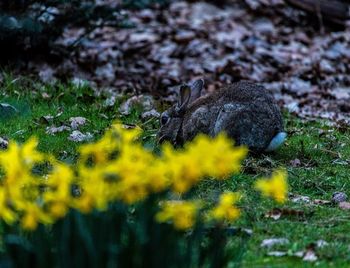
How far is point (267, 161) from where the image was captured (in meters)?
6.76

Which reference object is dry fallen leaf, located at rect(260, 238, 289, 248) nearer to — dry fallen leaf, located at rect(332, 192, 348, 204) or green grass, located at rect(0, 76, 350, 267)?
green grass, located at rect(0, 76, 350, 267)

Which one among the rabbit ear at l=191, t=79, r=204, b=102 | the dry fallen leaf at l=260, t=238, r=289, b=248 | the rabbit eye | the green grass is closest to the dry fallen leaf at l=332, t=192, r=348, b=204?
the green grass

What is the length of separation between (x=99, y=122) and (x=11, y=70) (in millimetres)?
2915

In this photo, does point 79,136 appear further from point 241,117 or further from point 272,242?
point 272,242

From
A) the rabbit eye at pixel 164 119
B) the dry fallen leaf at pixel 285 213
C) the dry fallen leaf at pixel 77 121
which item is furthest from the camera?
the dry fallen leaf at pixel 77 121

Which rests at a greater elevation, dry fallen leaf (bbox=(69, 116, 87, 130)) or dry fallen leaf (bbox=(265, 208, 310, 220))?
dry fallen leaf (bbox=(265, 208, 310, 220))

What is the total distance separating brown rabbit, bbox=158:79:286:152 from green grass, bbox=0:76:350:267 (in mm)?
178

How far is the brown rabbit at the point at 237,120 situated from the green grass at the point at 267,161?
0.18 m

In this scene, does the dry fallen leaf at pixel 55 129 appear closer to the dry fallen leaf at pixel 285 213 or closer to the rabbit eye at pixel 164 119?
the rabbit eye at pixel 164 119

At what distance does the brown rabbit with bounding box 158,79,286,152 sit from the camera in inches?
268

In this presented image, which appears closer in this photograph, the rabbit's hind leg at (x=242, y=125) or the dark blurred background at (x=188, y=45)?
the rabbit's hind leg at (x=242, y=125)

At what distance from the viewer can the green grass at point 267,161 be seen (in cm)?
479

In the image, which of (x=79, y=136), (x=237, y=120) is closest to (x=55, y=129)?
(x=79, y=136)

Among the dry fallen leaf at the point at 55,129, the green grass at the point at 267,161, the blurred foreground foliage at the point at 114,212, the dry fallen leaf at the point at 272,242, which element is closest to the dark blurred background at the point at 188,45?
the green grass at the point at 267,161
